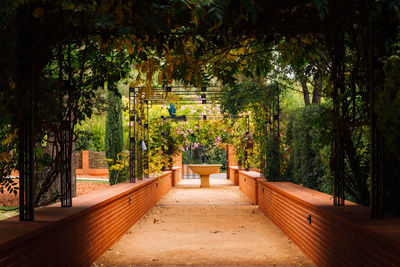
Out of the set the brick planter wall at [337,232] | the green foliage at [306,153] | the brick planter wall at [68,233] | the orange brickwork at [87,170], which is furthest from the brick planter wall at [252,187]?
the orange brickwork at [87,170]

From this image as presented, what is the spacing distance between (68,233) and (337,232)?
2846 mm

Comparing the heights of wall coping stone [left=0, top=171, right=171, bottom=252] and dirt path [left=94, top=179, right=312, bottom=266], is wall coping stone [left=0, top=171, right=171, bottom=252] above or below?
above

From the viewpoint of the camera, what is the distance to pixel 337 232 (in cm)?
446

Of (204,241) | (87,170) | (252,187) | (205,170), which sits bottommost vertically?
(87,170)

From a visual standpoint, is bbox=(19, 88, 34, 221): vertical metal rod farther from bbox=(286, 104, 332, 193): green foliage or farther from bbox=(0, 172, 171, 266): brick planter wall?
bbox=(286, 104, 332, 193): green foliage

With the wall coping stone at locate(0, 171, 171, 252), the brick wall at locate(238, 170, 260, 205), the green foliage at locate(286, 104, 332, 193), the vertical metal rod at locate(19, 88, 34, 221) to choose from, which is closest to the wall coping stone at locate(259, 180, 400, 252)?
the wall coping stone at locate(0, 171, 171, 252)

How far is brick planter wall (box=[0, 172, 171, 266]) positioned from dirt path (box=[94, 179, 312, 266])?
0.28 metres

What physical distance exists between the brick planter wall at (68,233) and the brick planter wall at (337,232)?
2.82 m

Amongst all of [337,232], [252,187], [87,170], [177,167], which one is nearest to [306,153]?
[252,187]

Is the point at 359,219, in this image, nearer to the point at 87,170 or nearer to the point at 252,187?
the point at 252,187

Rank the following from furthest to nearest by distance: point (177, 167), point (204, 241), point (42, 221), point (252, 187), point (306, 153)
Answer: point (177, 167) → point (252, 187) → point (306, 153) → point (204, 241) → point (42, 221)

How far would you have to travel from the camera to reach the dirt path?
18.3 feet

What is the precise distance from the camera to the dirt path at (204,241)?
557 centimetres

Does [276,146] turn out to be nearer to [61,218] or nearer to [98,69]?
[98,69]
